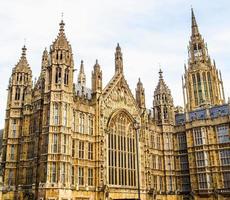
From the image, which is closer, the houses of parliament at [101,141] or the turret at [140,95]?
the houses of parliament at [101,141]

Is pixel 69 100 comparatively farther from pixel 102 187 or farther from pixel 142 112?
pixel 142 112

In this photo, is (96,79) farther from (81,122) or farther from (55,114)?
(55,114)

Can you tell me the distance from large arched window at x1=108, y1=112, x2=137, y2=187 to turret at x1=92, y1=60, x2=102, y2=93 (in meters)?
5.77

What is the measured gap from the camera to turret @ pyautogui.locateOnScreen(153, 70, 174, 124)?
6519cm

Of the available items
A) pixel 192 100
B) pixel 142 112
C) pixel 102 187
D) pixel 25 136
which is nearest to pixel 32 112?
pixel 25 136

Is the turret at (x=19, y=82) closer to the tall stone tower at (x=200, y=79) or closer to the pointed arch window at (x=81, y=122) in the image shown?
the pointed arch window at (x=81, y=122)

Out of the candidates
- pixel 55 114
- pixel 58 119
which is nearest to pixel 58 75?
pixel 55 114

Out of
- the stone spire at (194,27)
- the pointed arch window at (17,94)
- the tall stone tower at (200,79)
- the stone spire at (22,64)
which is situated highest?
the stone spire at (194,27)

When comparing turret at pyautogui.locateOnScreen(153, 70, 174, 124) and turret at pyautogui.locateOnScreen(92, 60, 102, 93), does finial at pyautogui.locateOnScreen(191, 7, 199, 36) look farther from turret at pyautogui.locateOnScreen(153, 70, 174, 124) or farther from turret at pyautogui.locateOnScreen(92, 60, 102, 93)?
turret at pyautogui.locateOnScreen(92, 60, 102, 93)

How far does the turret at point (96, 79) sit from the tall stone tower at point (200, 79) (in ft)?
156

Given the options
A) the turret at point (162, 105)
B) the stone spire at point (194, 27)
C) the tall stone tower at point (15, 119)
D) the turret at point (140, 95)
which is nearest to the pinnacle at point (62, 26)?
the tall stone tower at point (15, 119)

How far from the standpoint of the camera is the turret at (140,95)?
60650 mm

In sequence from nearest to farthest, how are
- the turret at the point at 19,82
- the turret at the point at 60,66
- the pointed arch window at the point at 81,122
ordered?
the turret at the point at 60,66, the pointed arch window at the point at 81,122, the turret at the point at 19,82

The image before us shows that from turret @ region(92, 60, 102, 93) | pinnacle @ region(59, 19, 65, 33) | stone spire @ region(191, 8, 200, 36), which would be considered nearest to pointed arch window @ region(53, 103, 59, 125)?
turret @ region(92, 60, 102, 93)
